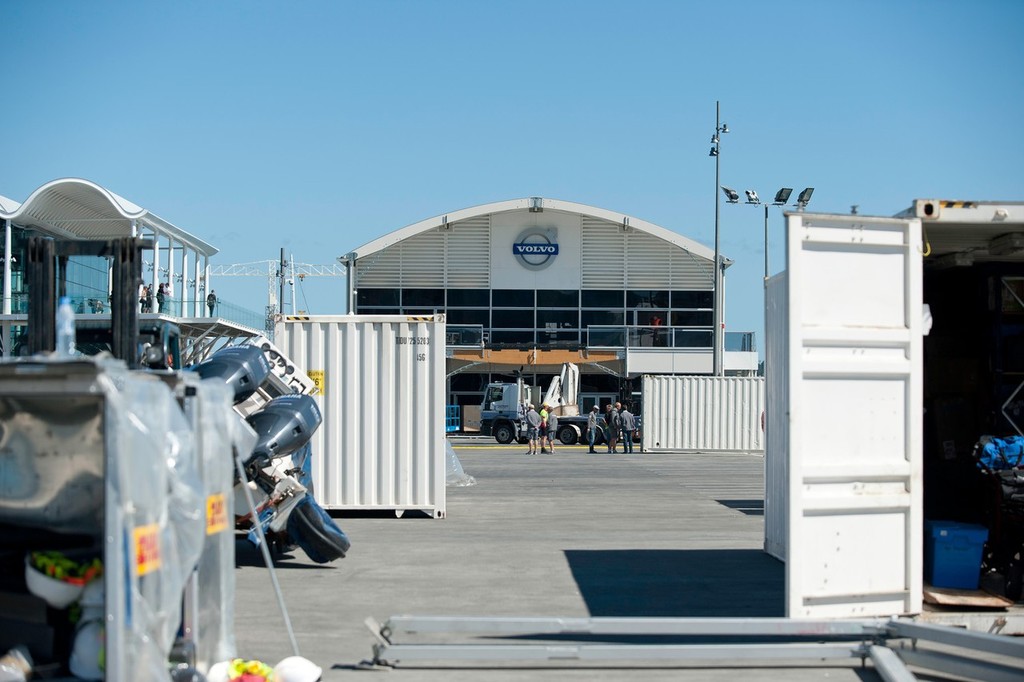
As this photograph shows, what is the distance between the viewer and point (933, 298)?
10945mm

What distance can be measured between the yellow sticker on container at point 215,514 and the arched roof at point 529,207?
46727 mm

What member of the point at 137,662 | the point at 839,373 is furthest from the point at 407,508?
the point at 137,662

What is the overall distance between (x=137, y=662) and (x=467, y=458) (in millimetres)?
27194

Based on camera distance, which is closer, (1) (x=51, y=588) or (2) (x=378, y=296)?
(1) (x=51, y=588)

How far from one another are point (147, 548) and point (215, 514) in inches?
36.2

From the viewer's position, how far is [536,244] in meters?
54.5

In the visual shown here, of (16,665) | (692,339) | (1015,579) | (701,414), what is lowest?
(701,414)

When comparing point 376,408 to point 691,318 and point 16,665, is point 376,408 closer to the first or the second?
point 16,665

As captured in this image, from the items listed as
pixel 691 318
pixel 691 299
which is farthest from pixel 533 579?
pixel 691 318

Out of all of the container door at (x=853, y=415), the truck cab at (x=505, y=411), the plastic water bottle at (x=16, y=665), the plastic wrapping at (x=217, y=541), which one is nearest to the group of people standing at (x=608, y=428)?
the truck cab at (x=505, y=411)

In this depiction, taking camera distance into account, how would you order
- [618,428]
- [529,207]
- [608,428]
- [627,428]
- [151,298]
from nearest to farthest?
[151,298], [627,428], [608,428], [618,428], [529,207]

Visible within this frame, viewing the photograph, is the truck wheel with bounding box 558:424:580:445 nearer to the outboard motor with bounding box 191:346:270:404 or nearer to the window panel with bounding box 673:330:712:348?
the window panel with bounding box 673:330:712:348

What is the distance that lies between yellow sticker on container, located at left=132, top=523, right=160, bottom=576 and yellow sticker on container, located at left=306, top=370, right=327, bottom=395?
10089 millimetres

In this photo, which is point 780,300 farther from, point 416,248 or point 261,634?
point 416,248
